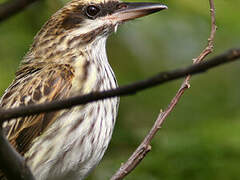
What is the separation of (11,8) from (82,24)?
12.1 ft

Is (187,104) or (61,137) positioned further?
(187,104)

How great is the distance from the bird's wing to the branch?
2.70 meters

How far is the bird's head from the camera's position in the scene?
6.12 metres

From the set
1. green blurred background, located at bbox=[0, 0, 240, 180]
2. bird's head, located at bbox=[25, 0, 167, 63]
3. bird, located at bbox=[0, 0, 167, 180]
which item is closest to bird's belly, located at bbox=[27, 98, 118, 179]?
bird, located at bbox=[0, 0, 167, 180]

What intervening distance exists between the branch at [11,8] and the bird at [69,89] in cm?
231

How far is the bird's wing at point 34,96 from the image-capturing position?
5.20 metres

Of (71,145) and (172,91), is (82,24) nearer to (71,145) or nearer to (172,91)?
(71,145)

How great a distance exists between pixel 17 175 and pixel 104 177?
11.9 ft

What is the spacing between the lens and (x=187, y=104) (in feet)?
31.8

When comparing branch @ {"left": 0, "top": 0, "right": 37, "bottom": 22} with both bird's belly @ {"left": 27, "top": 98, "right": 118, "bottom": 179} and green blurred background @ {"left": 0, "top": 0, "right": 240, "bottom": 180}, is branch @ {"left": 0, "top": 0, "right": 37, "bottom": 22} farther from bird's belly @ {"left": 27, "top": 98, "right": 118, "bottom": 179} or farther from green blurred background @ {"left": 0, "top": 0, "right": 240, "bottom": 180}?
green blurred background @ {"left": 0, "top": 0, "right": 240, "bottom": 180}

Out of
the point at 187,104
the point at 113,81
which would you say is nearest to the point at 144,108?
the point at 187,104

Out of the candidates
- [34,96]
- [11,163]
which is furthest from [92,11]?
[11,163]

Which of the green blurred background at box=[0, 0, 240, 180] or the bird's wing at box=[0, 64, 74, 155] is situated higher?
the bird's wing at box=[0, 64, 74, 155]

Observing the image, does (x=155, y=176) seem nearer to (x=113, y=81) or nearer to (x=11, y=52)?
(x=113, y=81)
